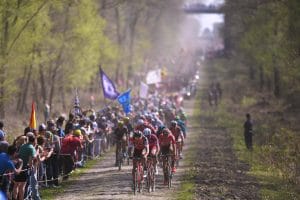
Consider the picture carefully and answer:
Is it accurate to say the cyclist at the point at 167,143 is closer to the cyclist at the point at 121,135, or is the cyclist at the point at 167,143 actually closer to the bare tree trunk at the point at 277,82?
the cyclist at the point at 121,135

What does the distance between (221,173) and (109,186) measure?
206 inches

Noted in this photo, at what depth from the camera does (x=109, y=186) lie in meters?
21.8

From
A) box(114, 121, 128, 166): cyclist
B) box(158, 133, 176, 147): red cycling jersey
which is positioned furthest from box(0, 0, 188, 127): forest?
box(158, 133, 176, 147): red cycling jersey

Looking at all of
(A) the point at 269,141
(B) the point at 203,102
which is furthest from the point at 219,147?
(B) the point at 203,102

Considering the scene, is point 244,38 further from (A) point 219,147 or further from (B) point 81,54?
(A) point 219,147

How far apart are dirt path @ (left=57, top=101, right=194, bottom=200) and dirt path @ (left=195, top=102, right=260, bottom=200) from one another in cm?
87

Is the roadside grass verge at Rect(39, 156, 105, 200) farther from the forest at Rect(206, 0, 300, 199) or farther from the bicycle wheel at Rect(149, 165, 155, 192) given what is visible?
the forest at Rect(206, 0, 300, 199)

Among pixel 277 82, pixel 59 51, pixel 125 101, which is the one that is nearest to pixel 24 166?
pixel 125 101

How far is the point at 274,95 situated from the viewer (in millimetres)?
58562

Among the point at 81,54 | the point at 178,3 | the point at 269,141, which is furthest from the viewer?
the point at 178,3

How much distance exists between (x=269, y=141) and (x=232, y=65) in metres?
64.9

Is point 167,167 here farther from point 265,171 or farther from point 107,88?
point 107,88

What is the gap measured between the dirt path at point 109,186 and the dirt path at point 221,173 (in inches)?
34.3

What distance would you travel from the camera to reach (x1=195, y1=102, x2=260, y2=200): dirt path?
842 inches
